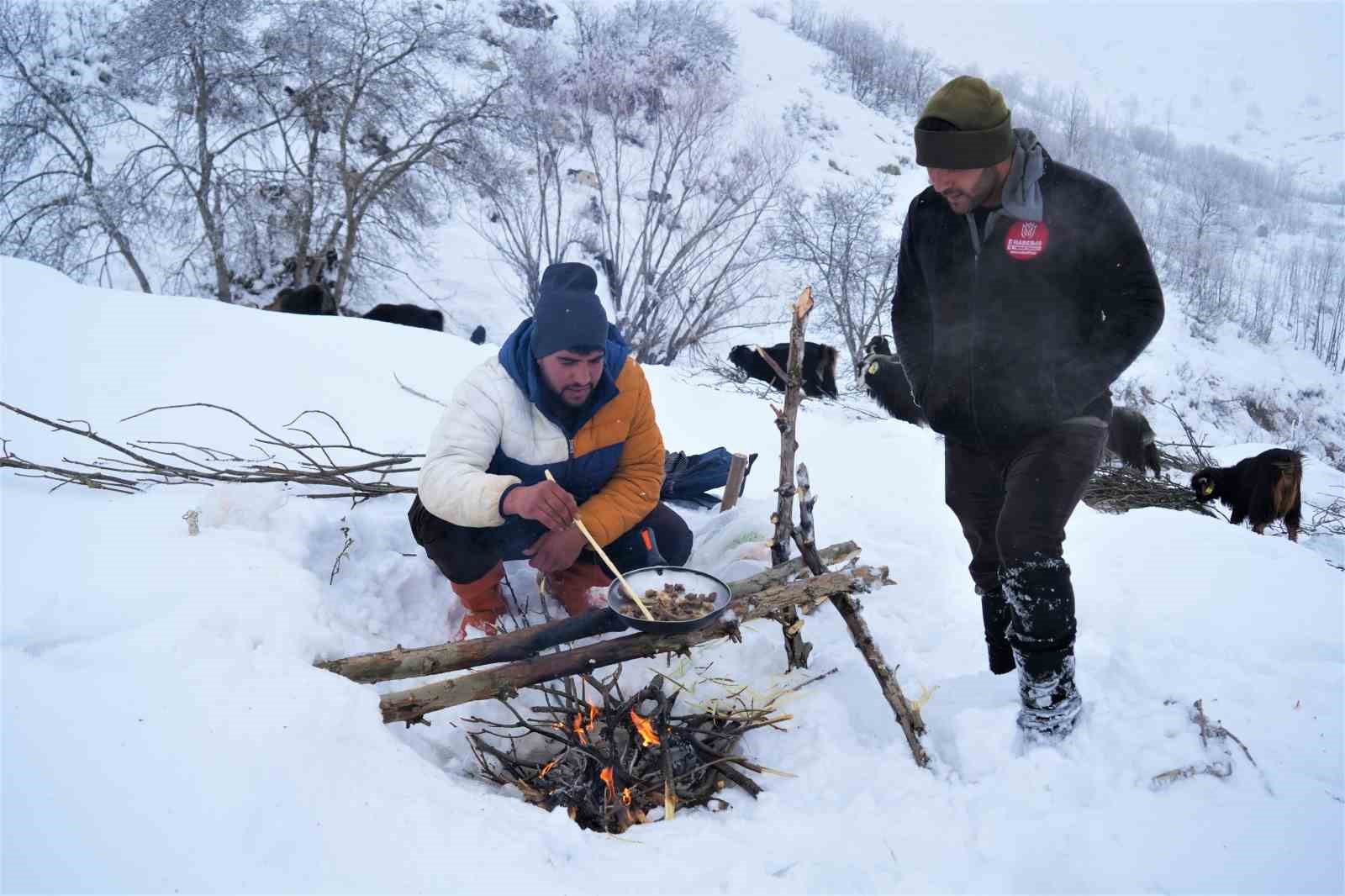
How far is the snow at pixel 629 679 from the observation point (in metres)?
1.39

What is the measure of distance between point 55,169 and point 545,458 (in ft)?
47.5

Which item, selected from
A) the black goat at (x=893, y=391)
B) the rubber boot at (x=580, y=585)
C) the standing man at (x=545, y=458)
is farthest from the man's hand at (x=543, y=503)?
the black goat at (x=893, y=391)

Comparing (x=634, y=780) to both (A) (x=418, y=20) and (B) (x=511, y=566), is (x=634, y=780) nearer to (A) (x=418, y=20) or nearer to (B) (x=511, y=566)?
(B) (x=511, y=566)

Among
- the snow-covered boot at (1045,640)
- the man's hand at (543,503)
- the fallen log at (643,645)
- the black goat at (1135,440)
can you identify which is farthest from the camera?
the black goat at (1135,440)

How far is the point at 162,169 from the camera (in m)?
13.2

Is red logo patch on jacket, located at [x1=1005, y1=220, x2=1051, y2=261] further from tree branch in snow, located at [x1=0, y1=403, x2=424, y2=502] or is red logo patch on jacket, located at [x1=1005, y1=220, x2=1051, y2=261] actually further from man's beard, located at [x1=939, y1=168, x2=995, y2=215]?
tree branch in snow, located at [x1=0, y1=403, x2=424, y2=502]

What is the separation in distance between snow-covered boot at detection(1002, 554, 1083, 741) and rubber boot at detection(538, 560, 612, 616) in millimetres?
1497

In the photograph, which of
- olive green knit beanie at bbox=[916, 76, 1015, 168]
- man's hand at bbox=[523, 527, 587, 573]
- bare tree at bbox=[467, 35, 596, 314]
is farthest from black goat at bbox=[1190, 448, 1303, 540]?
bare tree at bbox=[467, 35, 596, 314]

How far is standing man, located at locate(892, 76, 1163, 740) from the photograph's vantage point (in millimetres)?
1977

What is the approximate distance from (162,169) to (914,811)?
15.5 meters

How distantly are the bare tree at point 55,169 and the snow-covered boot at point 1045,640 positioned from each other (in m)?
14.0

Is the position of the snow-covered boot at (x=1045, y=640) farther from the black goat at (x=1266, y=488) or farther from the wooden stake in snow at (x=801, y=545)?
the black goat at (x=1266, y=488)

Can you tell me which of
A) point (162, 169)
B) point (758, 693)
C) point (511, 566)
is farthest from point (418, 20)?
point (758, 693)

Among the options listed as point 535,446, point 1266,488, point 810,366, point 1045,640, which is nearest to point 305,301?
point 810,366
